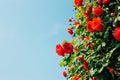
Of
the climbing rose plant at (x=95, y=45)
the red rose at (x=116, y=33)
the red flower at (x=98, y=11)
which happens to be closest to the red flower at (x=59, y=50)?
the climbing rose plant at (x=95, y=45)

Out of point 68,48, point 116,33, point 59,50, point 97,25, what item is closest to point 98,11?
point 97,25

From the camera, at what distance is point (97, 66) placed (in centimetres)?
591

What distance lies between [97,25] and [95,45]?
0.65 meters

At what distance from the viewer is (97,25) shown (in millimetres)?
5625

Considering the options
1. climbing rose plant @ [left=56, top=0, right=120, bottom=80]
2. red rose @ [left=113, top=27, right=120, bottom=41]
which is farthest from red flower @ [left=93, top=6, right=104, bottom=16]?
red rose @ [left=113, top=27, right=120, bottom=41]

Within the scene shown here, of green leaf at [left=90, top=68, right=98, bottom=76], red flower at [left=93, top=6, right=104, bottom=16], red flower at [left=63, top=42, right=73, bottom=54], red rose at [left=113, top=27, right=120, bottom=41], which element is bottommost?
green leaf at [left=90, top=68, right=98, bottom=76]

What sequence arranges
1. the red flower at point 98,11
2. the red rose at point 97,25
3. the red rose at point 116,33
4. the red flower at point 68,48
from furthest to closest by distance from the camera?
the red flower at point 68,48 < the red flower at point 98,11 < the red rose at point 97,25 < the red rose at point 116,33

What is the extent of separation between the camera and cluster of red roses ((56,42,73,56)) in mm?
6348

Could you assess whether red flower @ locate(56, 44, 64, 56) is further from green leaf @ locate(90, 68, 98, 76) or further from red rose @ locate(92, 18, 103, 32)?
red rose @ locate(92, 18, 103, 32)

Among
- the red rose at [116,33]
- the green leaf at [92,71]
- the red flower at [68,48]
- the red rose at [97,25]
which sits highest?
the red flower at [68,48]

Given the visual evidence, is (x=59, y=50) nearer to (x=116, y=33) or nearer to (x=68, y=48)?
(x=68, y=48)

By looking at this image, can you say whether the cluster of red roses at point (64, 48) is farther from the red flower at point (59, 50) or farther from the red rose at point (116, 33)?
the red rose at point (116, 33)

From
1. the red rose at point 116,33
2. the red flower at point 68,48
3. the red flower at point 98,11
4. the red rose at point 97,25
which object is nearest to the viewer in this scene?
the red rose at point 116,33

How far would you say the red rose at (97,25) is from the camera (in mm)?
5645
